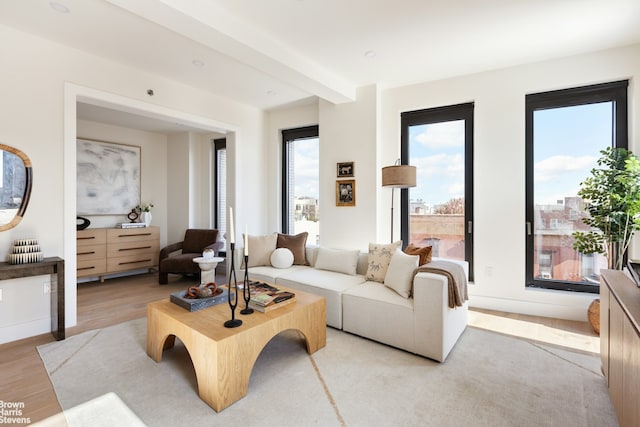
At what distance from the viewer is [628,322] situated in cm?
144

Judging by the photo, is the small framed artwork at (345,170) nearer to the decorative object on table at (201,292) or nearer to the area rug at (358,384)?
the area rug at (358,384)

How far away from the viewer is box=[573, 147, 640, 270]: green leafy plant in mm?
2805

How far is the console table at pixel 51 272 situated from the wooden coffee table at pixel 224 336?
3.35 ft

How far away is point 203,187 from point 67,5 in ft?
12.4

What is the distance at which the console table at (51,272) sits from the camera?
8.80ft

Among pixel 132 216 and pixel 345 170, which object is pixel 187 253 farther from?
Answer: pixel 345 170

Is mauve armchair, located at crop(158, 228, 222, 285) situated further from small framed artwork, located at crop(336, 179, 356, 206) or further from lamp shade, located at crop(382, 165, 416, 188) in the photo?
lamp shade, located at crop(382, 165, 416, 188)

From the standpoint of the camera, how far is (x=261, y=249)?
4145 mm

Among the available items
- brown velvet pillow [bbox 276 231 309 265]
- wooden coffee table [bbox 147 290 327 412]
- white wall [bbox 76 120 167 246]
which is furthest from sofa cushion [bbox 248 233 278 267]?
white wall [bbox 76 120 167 246]

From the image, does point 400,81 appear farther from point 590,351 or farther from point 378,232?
point 590,351

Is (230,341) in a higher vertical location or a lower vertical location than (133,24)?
lower

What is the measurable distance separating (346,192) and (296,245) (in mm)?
1045


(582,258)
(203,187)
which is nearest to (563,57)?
(582,258)

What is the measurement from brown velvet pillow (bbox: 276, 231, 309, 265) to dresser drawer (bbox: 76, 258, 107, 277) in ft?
9.81
